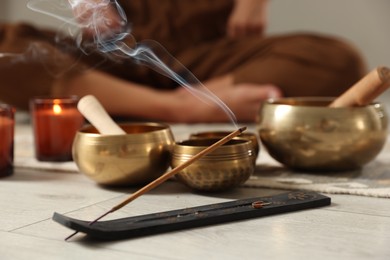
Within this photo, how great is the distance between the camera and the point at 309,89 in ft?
7.33

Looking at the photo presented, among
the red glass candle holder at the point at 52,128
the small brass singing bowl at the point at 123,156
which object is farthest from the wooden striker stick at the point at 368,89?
the red glass candle holder at the point at 52,128

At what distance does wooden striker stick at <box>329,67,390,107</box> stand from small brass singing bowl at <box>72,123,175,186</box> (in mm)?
348

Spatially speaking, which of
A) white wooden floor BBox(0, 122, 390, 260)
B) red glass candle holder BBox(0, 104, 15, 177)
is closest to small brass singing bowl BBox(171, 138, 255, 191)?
white wooden floor BBox(0, 122, 390, 260)

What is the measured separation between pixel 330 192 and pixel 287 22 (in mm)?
3222

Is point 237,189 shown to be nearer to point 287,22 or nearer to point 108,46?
point 108,46

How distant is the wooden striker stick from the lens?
1101mm

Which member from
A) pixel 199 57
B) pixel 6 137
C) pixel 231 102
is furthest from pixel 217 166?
pixel 199 57

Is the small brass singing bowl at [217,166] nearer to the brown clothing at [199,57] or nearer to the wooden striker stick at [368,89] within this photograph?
the wooden striker stick at [368,89]

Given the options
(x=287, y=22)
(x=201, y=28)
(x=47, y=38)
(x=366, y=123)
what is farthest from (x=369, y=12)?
(x=366, y=123)

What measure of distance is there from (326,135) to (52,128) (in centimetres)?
60

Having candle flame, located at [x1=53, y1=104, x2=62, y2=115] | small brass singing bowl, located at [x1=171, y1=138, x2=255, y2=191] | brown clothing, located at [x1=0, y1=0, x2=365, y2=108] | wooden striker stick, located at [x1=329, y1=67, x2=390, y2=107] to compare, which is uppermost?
brown clothing, located at [x1=0, y1=0, x2=365, y2=108]

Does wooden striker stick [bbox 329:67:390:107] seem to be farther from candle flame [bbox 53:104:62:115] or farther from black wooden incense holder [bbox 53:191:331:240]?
candle flame [bbox 53:104:62:115]

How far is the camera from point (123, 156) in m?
1.05

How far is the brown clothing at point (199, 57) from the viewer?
2156mm
